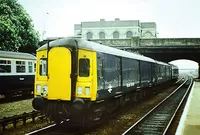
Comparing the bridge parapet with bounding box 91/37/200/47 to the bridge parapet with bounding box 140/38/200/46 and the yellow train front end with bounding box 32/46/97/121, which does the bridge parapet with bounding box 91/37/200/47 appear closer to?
the bridge parapet with bounding box 140/38/200/46

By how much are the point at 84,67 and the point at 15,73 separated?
10.5 m

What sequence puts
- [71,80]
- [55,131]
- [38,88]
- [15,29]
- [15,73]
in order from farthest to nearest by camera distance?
[15,29]
[15,73]
[38,88]
[55,131]
[71,80]

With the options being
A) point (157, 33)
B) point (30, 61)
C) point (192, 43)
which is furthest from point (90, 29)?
point (30, 61)

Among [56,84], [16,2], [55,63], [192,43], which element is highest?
[16,2]

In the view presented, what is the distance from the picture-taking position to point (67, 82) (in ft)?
33.7

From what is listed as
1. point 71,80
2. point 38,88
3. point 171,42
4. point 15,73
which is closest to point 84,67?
point 71,80

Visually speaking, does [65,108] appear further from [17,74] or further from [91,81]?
[17,74]

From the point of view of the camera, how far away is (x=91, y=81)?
10.3 m

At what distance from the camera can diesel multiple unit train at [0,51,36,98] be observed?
A: 1867 centimetres

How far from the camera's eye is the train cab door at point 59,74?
10.3 metres

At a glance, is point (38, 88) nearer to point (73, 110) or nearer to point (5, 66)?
point (73, 110)

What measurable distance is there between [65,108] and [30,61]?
12210 mm

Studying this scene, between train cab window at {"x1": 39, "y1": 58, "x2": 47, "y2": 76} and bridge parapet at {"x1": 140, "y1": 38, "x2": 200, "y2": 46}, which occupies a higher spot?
bridge parapet at {"x1": 140, "y1": 38, "x2": 200, "y2": 46}

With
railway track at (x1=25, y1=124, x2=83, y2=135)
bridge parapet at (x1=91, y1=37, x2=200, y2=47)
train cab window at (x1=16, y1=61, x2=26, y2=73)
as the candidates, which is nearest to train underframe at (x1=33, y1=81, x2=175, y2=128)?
railway track at (x1=25, y1=124, x2=83, y2=135)
